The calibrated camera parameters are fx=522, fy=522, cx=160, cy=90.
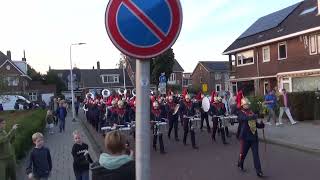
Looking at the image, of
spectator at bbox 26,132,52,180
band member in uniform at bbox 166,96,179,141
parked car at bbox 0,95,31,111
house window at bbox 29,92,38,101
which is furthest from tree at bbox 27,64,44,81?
spectator at bbox 26,132,52,180

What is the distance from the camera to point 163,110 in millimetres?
19672

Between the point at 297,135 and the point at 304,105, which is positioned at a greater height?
the point at 304,105

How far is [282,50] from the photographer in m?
35.3

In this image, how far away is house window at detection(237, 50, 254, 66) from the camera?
39.8m

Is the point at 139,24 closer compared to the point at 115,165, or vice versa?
the point at 139,24

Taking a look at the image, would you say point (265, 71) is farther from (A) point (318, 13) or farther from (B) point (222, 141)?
(B) point (222, 141)

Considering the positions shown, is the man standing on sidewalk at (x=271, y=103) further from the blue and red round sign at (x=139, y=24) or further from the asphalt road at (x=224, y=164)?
the blue and red round sign at (x=139, y=24)

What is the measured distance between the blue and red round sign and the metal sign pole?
16 cm

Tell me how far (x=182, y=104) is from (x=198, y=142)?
1486 mm

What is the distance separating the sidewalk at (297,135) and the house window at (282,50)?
12211mm

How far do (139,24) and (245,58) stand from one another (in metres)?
37.6

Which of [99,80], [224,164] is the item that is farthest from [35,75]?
[224,164]

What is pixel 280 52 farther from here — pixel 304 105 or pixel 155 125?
pixel 155 125

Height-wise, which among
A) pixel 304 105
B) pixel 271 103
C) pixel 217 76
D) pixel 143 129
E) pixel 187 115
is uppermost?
pixel 217 76
